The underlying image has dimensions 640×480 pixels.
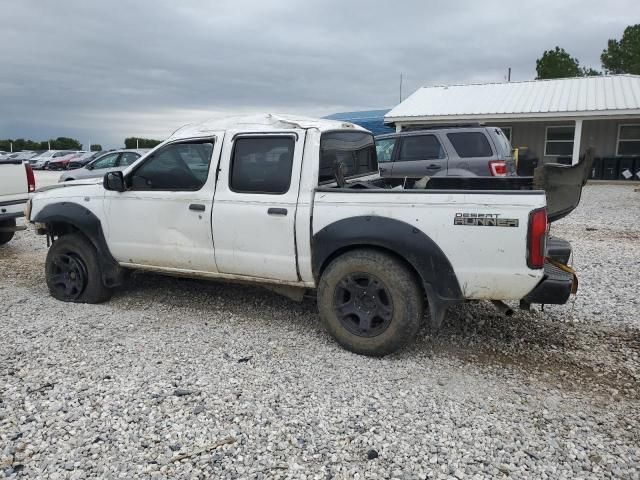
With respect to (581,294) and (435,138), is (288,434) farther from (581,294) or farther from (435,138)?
(435,138)

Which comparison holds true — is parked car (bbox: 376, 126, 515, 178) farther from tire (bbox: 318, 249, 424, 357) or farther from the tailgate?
the tailgate

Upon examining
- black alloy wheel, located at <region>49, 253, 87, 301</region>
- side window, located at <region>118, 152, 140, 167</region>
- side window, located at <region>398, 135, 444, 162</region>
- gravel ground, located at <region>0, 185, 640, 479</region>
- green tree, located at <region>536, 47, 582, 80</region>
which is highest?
green tree, located at <region>536, 47, 582, 80</region>

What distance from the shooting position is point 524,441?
296 centimetres

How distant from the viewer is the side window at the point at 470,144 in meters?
9.46

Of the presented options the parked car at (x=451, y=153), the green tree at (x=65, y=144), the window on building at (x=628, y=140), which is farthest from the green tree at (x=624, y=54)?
the green tree at (x=65, y=144)

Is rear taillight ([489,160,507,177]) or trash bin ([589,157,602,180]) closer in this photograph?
rear taillight ([489,160,507,177])

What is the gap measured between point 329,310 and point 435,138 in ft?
21.5

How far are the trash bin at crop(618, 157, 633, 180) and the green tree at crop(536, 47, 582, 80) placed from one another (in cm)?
1386

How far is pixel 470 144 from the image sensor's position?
379 inches

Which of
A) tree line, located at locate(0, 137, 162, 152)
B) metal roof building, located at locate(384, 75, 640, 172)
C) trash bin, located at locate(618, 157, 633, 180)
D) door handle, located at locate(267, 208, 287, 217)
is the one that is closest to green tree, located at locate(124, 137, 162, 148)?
tree line, located at locate(0, 137, 162, 152)

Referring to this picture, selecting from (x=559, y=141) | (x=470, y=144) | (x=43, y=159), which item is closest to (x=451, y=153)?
(x=470, y=144)

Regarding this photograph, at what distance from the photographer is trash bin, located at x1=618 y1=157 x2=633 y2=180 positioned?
19828mm

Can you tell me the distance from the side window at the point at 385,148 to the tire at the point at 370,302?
6672mm

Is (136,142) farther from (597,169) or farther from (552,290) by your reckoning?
(552,290)
